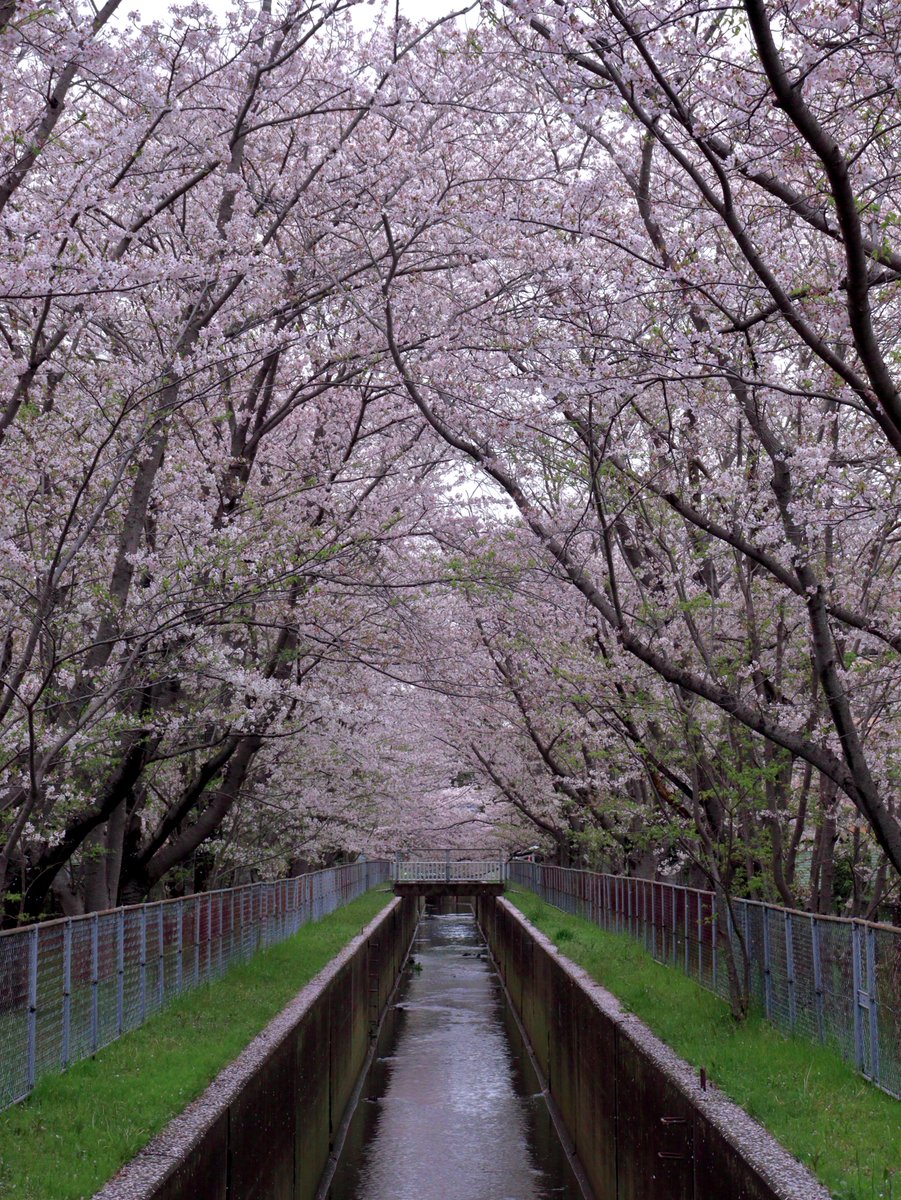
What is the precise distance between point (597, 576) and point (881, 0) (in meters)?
13.3

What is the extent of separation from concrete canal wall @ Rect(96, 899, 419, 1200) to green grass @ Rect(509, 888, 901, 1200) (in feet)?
11.6

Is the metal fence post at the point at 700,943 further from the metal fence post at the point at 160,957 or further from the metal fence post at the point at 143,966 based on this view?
the metal fence post at the point at 143,966

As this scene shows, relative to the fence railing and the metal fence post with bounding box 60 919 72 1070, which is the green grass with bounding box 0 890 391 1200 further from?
the fence railing

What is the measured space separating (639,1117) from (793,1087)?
2328mm

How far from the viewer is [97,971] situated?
10.7 meters

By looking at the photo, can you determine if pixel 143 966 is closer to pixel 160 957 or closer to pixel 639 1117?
pixel 160 957

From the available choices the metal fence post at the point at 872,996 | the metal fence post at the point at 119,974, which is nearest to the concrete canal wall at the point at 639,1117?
the metal fence post at the point at 872,996

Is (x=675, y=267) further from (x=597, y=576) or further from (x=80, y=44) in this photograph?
(x=597, y=576)

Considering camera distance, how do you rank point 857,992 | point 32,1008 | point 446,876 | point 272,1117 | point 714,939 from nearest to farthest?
point 32,1008 → point 857,992 → point 272,1117 → point 714,939 → point 446,876

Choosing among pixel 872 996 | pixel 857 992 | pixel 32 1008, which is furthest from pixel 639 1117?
pixel 32 1008

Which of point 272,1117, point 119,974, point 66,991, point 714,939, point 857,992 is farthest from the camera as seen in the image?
point 714,939

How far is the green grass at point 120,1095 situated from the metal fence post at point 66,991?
17 centimetres

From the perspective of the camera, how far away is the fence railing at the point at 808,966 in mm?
8727

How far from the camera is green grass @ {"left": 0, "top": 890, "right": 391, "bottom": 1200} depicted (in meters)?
7.05
